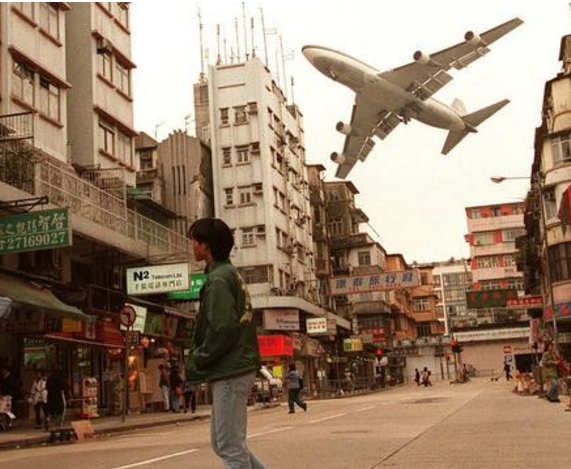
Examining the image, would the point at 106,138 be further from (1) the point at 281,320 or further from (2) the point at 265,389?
(1) the point at 281,320

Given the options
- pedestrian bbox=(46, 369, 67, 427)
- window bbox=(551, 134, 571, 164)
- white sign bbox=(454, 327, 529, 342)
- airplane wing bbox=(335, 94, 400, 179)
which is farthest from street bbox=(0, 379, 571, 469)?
white sign bbox=(454, 327, 529, 342)

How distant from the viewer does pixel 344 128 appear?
41594 millimetres

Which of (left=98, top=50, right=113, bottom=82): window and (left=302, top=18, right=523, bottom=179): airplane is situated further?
(left=302, top=18, right=523, bottom=179): airplane

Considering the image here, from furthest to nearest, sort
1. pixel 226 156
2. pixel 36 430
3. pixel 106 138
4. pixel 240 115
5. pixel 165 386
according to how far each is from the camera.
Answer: pixel 240 115
pixel 226 156
pixel 106 138
pixel 165 386
pixel 36 430

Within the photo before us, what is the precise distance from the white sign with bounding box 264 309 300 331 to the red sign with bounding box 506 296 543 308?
634 inches

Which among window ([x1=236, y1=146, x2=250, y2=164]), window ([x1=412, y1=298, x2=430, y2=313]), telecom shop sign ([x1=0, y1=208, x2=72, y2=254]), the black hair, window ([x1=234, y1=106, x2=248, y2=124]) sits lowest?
the black hair

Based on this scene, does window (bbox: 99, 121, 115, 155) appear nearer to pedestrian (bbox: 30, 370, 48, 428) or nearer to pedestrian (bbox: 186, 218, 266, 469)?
pedestrian (bbox: 30, 370, 48, 428)

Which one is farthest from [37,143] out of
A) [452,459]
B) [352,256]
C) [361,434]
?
[352,256]

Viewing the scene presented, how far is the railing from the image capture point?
23062 mm

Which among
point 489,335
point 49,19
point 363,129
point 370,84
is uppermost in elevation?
point 49,19

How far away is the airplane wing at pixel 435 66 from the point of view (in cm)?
3571

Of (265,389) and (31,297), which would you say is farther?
(265,389)

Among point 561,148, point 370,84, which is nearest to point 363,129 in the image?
point 370,84

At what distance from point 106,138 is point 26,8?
22.2ft
